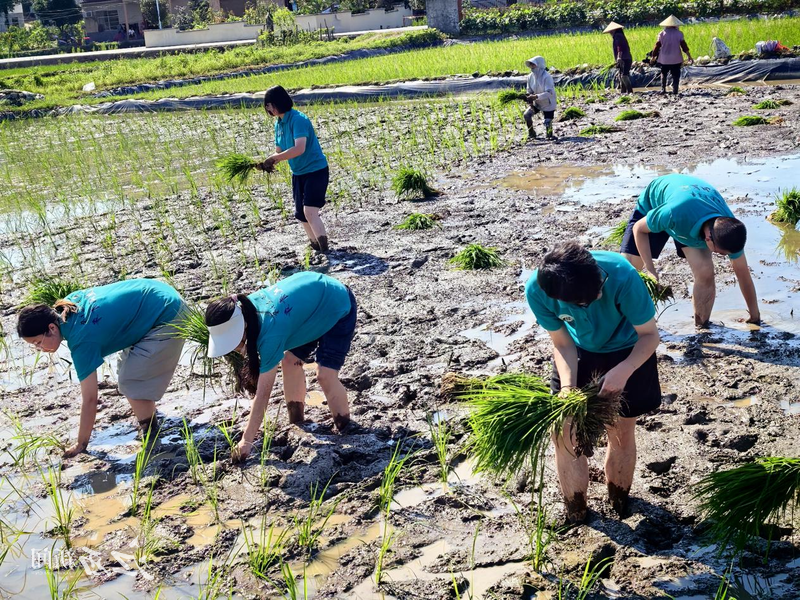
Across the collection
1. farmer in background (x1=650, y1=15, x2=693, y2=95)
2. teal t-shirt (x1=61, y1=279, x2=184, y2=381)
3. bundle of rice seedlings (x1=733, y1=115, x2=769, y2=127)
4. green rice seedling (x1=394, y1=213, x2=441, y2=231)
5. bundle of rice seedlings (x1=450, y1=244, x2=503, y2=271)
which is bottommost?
bundle of rice seedlings (x1=450, y1=244, x2=503, y2=271)

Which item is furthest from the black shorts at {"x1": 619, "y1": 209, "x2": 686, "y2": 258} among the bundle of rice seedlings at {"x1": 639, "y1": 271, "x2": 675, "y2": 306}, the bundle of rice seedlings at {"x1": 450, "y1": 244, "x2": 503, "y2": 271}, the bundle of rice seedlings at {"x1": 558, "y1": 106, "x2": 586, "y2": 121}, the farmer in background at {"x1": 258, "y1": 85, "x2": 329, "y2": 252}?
the bundle of rice seedlings at {"x1": 558, "y1": 106, "x2": 586, "y2": 121}

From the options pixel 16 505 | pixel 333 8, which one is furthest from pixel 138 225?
pixel 333 8

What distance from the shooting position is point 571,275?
8.50 feet

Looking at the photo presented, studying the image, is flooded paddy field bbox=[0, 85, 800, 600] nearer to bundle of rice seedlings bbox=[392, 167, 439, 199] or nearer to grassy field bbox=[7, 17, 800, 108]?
bundle of rice seedlings bbox=[392, 167, 439, 199]

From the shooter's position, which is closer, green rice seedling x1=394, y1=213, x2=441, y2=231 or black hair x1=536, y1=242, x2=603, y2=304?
black hair x1=536, y1=242, x2=603, y2=304

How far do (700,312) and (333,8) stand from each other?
32682 millimetres

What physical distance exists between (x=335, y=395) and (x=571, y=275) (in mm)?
1764

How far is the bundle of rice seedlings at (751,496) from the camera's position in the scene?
2662mm

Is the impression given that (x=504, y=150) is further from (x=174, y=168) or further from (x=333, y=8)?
(x=333, y=8)

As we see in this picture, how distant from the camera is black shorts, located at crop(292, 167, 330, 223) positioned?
6703 mm

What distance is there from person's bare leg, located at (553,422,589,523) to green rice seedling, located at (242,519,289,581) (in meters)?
1.05

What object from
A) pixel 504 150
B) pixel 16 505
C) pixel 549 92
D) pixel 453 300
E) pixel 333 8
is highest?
pixel 333 8

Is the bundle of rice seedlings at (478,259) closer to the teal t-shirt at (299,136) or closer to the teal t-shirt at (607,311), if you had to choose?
the teal t-shirt at (299,136)

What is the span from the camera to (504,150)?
10.3 m
